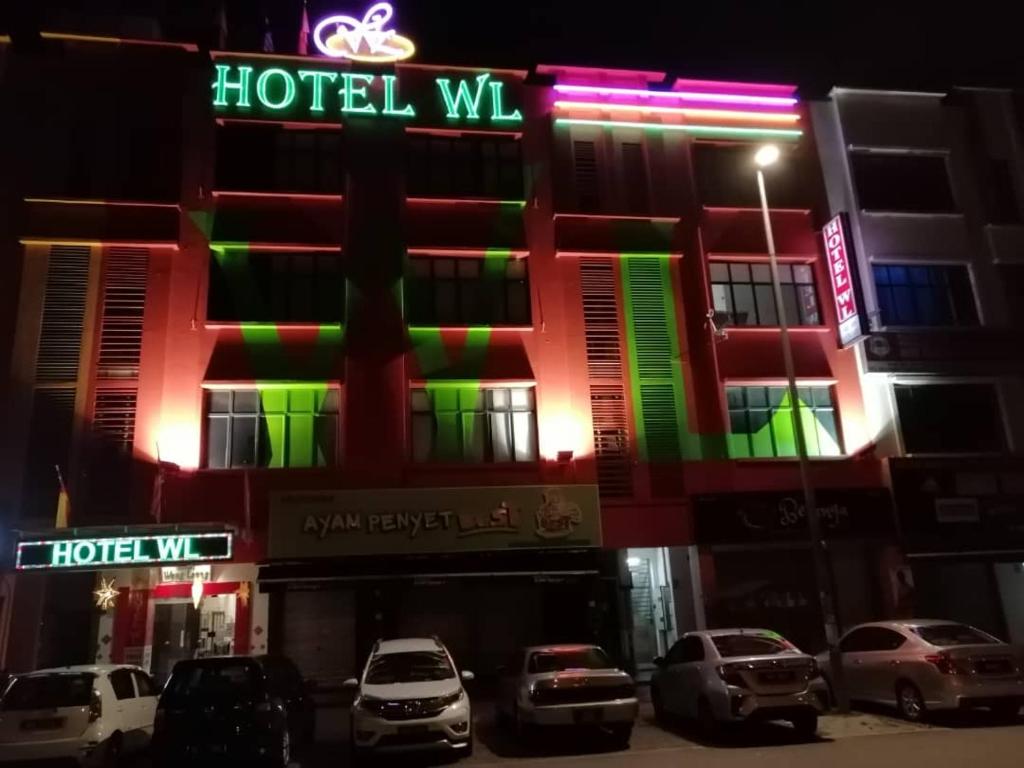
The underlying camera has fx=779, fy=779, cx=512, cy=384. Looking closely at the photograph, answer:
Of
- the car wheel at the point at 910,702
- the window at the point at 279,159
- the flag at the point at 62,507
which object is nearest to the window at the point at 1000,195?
the car wheel at the point at 910,702

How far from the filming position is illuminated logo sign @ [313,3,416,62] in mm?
21875

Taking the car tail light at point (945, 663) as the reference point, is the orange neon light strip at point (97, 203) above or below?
above

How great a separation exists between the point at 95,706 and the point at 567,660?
6.90 meters

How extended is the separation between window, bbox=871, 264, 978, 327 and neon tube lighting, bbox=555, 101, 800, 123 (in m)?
5.33

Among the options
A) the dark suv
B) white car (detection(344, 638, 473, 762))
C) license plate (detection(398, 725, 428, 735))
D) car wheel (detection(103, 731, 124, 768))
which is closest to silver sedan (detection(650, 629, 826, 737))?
white car (detection(344, 638, 473, 762))

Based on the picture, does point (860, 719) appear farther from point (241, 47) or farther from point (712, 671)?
point (241, 47)

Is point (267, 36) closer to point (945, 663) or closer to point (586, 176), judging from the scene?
point (586, 176)

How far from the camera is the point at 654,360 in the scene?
20562 mm

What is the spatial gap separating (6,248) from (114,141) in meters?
3.82

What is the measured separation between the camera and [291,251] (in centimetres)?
2038

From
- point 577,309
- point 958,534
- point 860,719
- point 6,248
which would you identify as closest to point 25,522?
point 6,248

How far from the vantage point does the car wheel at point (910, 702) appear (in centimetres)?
1242

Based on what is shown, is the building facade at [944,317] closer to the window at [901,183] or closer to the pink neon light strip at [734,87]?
the window at [901,183]

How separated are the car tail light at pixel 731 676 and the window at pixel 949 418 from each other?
11.6 meters
